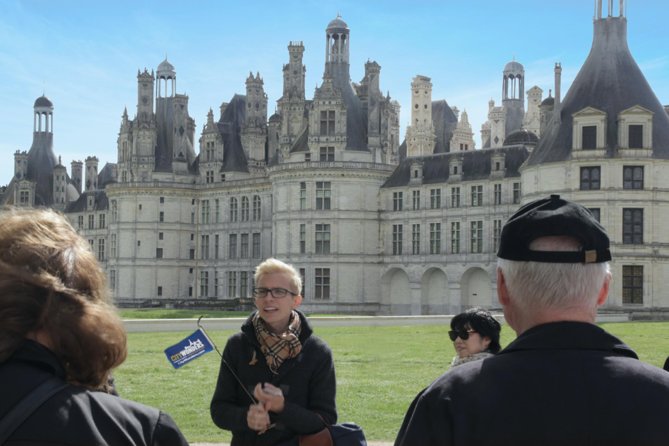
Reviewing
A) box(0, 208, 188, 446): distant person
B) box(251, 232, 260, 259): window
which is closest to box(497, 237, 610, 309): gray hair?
box(0, 208, 188, 446): distant person

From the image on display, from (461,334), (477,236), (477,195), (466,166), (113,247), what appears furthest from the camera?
(113,247)

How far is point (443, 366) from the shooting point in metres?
19.1

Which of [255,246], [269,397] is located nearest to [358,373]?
[269,397]

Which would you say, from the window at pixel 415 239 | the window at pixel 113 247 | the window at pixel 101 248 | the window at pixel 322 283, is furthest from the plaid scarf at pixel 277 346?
the window at pixel 101 248

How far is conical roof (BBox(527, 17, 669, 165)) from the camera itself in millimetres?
43844

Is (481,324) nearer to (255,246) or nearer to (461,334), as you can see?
(461,334)

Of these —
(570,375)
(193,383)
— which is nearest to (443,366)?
(193,383)

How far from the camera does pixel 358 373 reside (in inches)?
722

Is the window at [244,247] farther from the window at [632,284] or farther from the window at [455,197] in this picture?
the window at [632,284]

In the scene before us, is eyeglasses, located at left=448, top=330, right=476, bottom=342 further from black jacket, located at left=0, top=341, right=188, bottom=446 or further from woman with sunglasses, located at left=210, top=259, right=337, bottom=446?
black jacket, located at left=0, top=341, right=188, bottom=446

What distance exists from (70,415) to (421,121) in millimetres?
67581

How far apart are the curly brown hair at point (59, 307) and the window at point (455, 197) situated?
163 ft

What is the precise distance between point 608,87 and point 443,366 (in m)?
28.7

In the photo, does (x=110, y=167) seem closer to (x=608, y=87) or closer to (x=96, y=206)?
(x=96, y=206)
